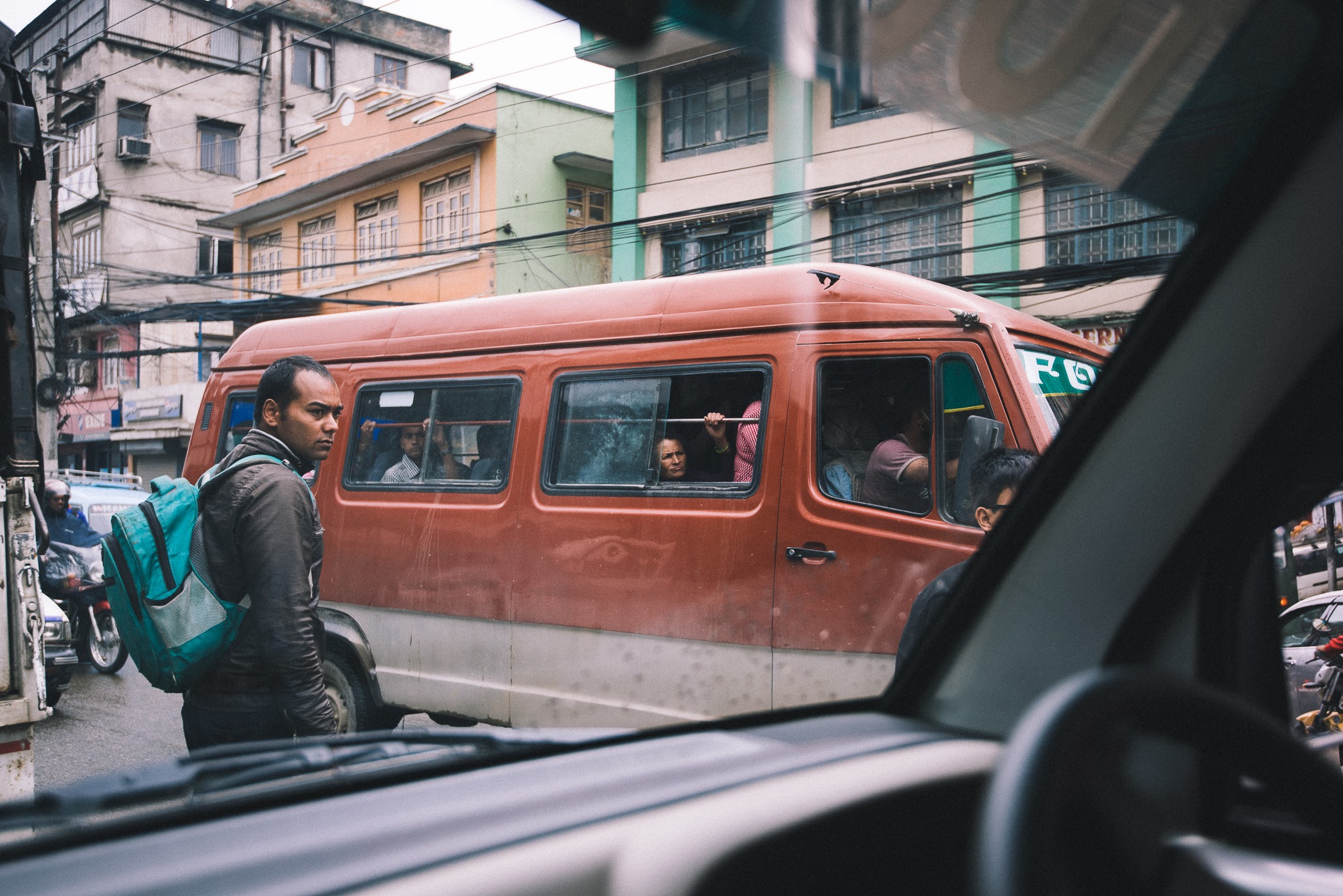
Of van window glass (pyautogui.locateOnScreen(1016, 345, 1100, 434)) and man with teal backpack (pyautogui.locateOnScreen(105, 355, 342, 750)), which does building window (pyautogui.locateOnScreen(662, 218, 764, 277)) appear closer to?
van window glass (pyautogui.locateOnScreen(1016, 345, 1100, 434))

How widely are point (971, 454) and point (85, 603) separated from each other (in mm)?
7347

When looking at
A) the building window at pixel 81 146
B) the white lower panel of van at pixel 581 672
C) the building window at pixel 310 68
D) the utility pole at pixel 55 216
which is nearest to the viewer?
the utility pole at pixel 55 216

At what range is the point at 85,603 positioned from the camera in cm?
877

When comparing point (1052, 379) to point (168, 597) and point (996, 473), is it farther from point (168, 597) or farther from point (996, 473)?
point (168, 597)

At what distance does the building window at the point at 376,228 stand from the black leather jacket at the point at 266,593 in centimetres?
1510

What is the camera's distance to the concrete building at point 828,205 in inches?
258

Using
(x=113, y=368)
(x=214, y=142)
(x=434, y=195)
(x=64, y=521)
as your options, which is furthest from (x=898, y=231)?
(x=113, y=368)

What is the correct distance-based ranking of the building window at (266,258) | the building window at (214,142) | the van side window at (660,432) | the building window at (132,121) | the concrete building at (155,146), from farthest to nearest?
the building window at (266,258) < the building window at (214,142) < the building window at (132,121) < the concrete building at (155,146) < the van side window at (660,432)

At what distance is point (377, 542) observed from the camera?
5.93 m

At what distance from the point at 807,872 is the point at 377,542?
16.0 ft

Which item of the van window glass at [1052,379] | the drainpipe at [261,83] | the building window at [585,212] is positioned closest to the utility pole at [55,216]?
the van window glass at [1052,379]

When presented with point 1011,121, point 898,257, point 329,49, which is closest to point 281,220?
point 329,49

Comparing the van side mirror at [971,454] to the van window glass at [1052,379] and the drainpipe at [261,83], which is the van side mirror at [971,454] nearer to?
the van window glass at [1052,379]

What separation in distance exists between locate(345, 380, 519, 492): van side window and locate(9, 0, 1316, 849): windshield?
2 centimetres
